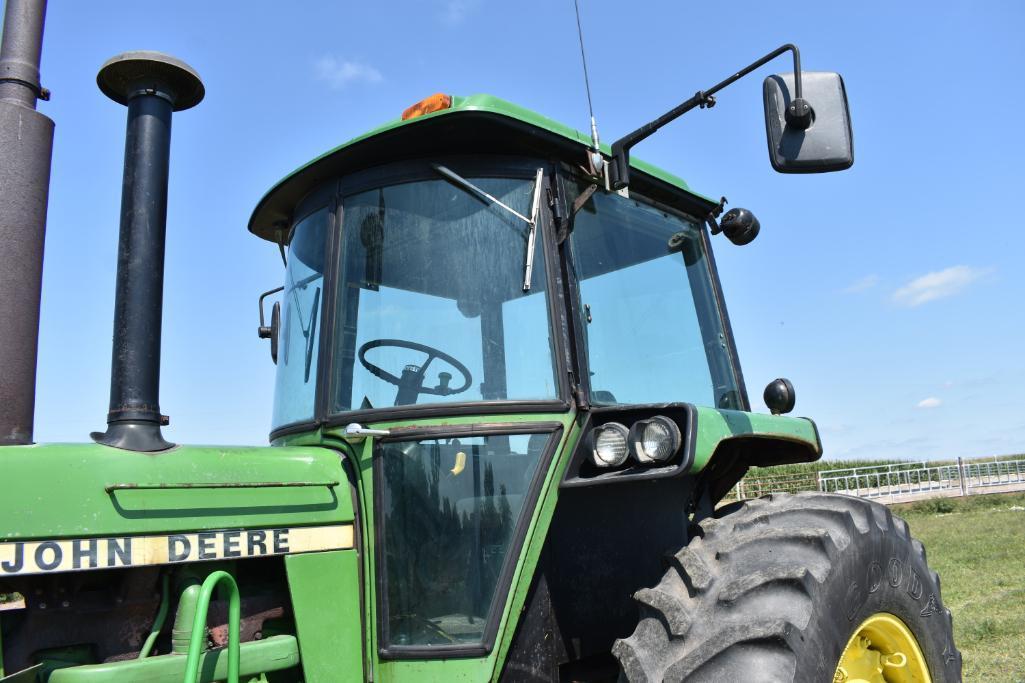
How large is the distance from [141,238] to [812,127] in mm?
1910

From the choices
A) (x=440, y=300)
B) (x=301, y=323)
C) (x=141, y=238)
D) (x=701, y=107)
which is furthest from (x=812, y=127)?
(x=141, y=238)

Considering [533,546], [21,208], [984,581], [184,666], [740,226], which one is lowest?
[984,581]

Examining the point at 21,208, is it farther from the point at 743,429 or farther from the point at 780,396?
the point at 780,396

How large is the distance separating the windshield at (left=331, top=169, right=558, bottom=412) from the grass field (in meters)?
3.80

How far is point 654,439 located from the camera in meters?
2.62

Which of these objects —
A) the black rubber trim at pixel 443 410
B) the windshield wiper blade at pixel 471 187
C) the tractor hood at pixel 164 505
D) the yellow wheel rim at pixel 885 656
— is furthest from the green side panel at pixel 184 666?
the yellow wheel rim at pixel 885 656

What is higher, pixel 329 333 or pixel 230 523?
pixel 329 333

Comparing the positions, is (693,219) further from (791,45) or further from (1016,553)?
(1016,553)

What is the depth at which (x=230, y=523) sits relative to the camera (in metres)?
2.39

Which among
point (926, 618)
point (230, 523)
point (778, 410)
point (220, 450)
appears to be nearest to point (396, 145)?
point (220, 450)

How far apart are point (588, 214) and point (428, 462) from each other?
3.54ft

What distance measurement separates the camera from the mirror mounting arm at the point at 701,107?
2.51 meters

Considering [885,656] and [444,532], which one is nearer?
[444,532]

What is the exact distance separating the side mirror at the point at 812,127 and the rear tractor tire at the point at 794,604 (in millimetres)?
1087
